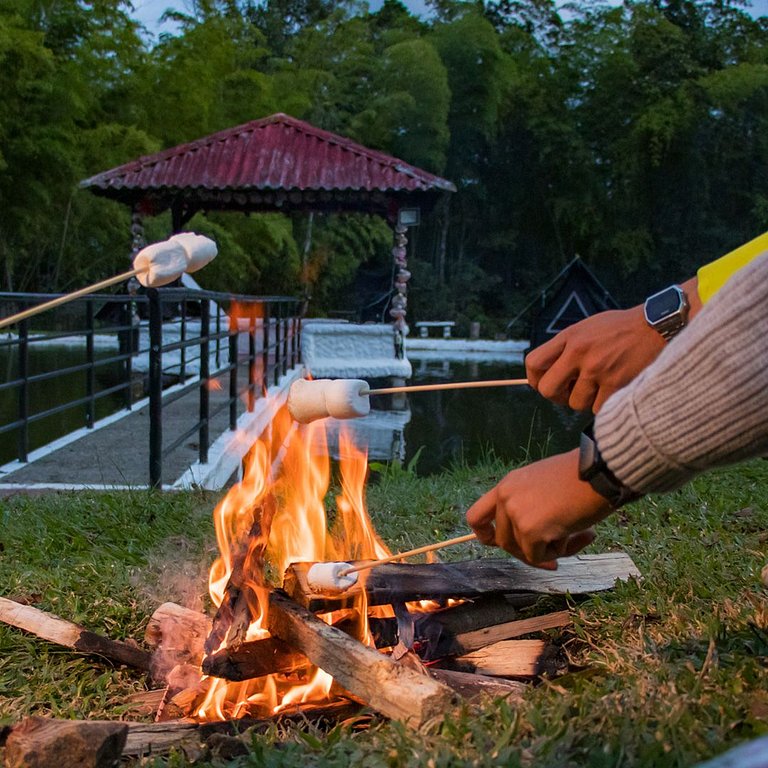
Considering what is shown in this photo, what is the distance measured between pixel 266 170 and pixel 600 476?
505 inches

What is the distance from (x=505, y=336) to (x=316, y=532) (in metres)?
25.0

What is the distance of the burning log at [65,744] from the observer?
1401 millimetres

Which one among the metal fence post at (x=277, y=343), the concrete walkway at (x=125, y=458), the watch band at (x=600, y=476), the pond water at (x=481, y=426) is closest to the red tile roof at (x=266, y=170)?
the pond water at (x=481, y=426)

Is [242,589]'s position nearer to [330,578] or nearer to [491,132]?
[330,578]

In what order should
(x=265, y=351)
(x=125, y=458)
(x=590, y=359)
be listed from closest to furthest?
(x=590, y=359) < (x=125, y=458) < (x=265, y=351)

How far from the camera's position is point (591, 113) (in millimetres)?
29172

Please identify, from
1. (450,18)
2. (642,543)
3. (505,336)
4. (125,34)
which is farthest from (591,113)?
(642,543)

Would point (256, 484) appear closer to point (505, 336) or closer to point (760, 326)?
point (760, 326)

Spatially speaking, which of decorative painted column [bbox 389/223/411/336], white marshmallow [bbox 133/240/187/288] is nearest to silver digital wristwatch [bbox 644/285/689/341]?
white marshmallow [bbox 133/240/187/288]

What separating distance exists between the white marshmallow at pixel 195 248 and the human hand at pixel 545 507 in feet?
2.29

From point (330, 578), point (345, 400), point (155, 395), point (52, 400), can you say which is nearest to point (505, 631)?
point (330, 578)

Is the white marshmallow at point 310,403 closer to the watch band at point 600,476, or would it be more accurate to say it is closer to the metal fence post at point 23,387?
the watch band at point 600,476

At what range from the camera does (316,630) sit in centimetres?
179

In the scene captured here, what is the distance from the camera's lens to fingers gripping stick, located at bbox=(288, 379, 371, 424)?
1804 mm
